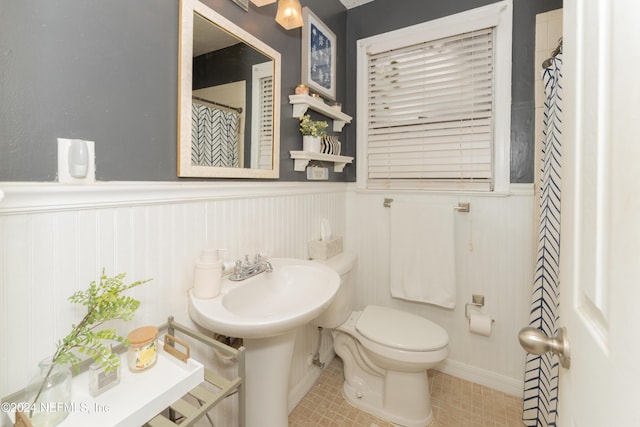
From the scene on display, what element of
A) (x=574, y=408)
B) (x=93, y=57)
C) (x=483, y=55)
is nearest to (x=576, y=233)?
(x=574, y=408)

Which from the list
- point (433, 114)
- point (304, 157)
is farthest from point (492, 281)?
point (304, 157)

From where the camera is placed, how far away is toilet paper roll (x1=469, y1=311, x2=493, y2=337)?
5.63 ft

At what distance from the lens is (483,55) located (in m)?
1.73

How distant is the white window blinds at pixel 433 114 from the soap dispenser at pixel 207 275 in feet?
4.54

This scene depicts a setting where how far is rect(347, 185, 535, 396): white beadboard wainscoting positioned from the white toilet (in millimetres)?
423

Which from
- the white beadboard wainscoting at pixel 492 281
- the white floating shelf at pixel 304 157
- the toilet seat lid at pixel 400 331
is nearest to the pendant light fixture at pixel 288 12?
the white floating shelf at pixel 304 157

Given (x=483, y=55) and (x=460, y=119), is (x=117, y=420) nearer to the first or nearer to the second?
(x=460, y=119)

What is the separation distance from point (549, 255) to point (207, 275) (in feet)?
4.86

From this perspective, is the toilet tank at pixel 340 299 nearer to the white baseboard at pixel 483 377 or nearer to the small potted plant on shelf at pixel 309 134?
the small potted plant on shelf at pixel 309 134

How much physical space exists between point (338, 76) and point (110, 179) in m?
1.67

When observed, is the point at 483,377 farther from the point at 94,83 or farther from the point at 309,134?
the point at 94,83

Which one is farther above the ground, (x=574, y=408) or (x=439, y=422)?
(x=574, y=408)

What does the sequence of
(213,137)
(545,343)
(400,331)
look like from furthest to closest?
(400,331)
(213,137)
(545,343)

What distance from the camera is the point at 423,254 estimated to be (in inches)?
74.1
